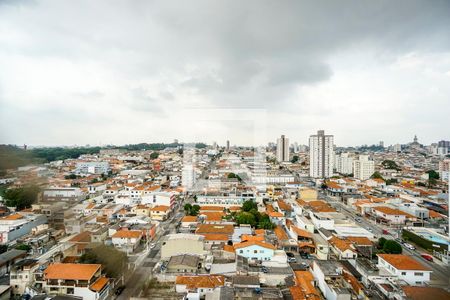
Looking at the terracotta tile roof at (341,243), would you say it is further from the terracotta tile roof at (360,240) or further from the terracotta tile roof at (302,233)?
the terracotta tile roof at (302,233)

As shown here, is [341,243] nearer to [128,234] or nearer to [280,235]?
[280,235]

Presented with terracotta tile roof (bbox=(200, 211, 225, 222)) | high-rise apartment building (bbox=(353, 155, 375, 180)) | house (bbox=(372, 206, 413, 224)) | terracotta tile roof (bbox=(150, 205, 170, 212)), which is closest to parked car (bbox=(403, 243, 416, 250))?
house (bbox=(372, 206, 413, 224))

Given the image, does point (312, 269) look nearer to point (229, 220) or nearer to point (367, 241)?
point (367, 241)

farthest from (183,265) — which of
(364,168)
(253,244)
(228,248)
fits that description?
(364,168)

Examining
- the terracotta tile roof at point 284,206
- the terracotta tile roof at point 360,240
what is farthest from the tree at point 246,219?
the terracotta tile roof at point 360,240

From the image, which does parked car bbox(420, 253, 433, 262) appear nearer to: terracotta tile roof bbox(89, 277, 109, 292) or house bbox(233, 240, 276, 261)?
house bbox(233, 240, 276, 261)

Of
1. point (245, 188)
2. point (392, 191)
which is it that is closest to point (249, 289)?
point (245, 188)
